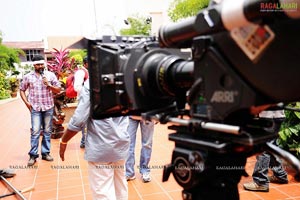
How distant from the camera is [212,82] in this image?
3.09 ft

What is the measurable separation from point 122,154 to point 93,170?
11.2 inches

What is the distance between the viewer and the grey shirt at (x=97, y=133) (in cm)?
243

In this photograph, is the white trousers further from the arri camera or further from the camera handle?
the camera handle

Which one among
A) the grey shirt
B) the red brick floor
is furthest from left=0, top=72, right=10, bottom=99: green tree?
the grey shirt

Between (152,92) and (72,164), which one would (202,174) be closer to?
(152,92)

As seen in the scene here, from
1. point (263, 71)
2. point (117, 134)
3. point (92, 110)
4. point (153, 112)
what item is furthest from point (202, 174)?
point (117, 134)

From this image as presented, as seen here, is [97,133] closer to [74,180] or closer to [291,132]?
[74,180]

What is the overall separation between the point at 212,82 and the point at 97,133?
170 centimetres

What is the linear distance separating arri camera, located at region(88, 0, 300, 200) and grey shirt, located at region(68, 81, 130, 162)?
1076mm

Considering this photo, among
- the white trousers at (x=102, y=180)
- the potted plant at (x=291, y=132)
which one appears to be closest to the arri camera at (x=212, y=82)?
the white trousers at (x=102, y=180)

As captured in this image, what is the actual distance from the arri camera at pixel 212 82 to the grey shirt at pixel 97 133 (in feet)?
Result: 3.53

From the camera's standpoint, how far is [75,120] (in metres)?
2.43

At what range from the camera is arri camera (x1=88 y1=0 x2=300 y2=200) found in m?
0.79

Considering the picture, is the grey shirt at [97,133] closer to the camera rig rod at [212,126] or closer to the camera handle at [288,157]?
the camera rig rod at [212,126]
